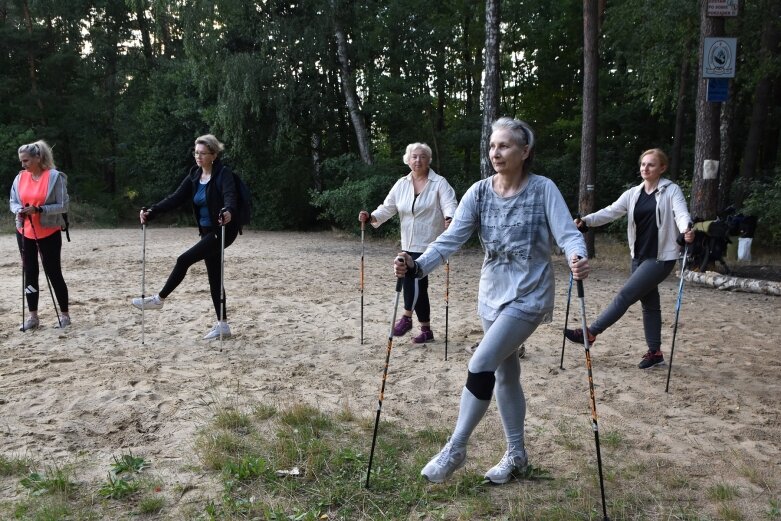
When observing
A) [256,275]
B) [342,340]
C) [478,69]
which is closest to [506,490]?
[342,340]

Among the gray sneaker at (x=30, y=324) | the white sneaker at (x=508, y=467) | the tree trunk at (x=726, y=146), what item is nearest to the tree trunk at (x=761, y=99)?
the tree trunk at (x=726, y=146)

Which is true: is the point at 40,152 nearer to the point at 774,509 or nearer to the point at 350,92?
the point at 774,509

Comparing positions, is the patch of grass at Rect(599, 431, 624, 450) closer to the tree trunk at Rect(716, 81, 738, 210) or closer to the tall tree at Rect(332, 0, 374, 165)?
the tree trunk at Rect(716, 81, 738, 210)

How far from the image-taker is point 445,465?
3.42 meters

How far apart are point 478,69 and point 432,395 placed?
831 inches

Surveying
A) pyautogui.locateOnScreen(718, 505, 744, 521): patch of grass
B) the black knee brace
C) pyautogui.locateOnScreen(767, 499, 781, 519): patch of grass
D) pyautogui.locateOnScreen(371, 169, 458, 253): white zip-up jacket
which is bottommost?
pyautogui.locateOnScreen(767, 499, 781, 519): patch of grass

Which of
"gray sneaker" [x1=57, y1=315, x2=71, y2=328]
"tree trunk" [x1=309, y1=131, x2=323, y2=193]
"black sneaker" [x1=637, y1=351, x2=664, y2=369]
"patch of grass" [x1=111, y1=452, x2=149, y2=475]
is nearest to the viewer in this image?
"patch of grass" [x1=111, y1=452, x2=149, y2=475]

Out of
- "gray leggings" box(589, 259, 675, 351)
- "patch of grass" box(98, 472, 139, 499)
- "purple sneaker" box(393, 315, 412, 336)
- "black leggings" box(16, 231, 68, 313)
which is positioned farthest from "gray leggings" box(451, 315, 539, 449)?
"black leggings" box(16, 231, 68, 313)

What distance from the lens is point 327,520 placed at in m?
3.14

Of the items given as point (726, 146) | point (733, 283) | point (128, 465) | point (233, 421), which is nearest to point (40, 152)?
point (233, 421)

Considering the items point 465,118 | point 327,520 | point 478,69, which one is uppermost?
point 478,69

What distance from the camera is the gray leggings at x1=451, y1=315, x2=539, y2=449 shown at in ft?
10.6

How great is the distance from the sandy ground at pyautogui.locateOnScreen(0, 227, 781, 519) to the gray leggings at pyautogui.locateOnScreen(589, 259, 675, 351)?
0.38 metres

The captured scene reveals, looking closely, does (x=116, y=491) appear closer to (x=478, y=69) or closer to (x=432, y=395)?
(x=432, y=395)
